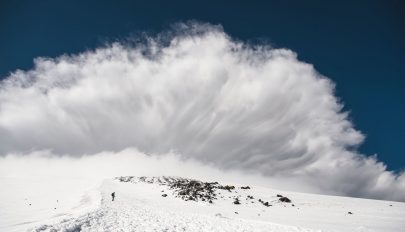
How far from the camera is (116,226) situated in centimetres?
1933

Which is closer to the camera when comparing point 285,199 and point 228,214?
point 228,214

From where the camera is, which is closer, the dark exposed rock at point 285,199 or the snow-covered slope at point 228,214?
the snow-covered slope at point 228,214

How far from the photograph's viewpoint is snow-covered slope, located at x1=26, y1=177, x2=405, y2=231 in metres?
21.1

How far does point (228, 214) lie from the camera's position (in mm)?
32469

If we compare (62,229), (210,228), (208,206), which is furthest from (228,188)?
(62,229)

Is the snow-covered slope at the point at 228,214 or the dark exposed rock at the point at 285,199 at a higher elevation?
the dark exposed rock at the point at 285,199

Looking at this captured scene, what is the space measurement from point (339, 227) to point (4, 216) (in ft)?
99.4

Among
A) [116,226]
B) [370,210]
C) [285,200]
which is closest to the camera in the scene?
[116,226]

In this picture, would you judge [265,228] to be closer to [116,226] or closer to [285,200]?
[116,226]

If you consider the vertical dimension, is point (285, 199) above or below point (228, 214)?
above

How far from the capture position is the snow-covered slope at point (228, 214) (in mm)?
21053

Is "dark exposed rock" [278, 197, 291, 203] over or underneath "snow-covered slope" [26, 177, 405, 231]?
over

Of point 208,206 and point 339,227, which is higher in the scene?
point 208,206

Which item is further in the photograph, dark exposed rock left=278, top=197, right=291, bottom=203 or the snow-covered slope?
dark exposed rock left=278, top=197, right=291, bottom=203
